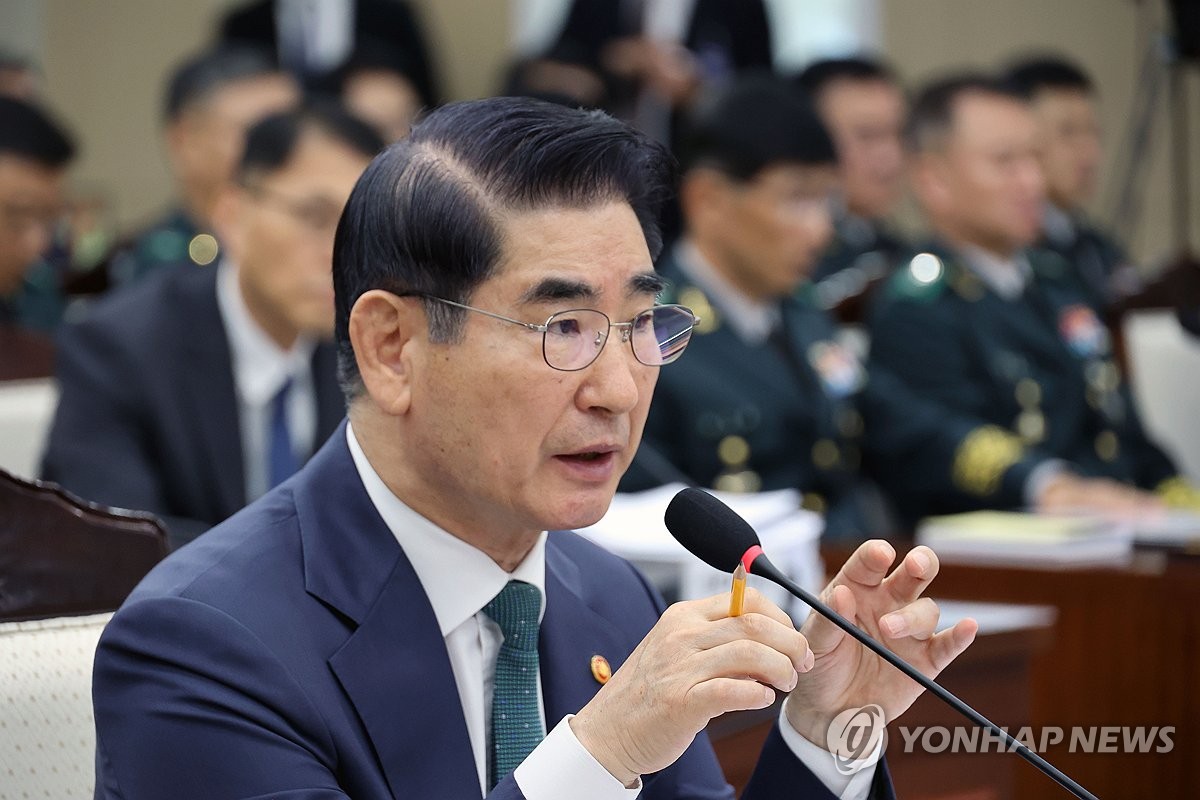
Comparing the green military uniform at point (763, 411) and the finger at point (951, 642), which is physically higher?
the finger at point (951, 642)

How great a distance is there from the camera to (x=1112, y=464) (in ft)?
12.7

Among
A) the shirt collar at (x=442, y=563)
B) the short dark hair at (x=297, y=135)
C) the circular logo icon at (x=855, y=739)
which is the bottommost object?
the short dark hair at (x=297, y=135)

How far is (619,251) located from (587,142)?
88 mm

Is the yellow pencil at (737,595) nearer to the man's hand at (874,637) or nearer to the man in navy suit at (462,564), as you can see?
the man in navy suit at (462,564)

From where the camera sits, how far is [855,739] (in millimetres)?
1308

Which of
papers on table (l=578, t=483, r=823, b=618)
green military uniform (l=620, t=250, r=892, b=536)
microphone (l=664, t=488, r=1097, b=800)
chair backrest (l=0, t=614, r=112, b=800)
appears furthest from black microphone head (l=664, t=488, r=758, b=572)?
green military uniform (l=620, t=250, r=892, b=536)

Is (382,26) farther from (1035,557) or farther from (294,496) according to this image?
(294,496)

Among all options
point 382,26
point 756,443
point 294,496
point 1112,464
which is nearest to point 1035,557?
point 756,443

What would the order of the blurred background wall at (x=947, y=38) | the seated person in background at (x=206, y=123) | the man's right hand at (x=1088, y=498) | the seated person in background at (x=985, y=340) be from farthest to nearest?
the blurred background wall at (x=947, y=38) → the seated person in background at (x=206, y=123) → the seated person in background at (x=985, y=340) → the man's right hand at (x=1088, y=498)

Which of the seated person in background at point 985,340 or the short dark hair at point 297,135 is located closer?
the short dark hair at point 297,135

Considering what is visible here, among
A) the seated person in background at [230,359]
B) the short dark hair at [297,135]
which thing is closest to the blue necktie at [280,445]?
the seated person in background at [230,359]

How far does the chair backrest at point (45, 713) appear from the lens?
4.24ft

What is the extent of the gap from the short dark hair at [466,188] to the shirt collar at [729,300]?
1917 mm

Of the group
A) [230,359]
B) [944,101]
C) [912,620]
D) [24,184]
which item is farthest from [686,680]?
[24,184]
